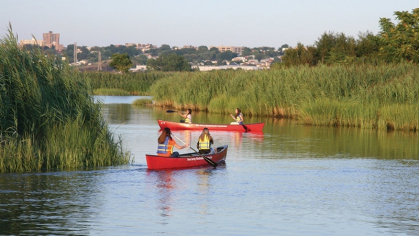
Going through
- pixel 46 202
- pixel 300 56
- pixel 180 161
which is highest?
pixel 300 56

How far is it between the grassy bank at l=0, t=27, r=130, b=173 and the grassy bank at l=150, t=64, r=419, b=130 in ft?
54.9

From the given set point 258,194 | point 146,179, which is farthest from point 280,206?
point 146,179

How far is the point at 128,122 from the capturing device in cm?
3591

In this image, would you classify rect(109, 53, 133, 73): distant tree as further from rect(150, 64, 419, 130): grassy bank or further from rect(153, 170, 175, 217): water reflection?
rect(153, 170, 175, 217): water reflection

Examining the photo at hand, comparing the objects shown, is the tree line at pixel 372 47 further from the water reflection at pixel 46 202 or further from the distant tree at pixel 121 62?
the distant tree at pixel 121 62

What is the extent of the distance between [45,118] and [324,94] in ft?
66.2

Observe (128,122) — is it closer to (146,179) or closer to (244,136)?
(244,136)

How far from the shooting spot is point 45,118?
17.6 m

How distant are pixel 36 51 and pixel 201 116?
77.9 feet

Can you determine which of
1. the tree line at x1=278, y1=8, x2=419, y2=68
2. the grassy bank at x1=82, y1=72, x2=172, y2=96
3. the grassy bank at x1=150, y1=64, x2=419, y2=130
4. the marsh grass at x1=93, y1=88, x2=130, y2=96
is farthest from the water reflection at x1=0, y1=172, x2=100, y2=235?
the grassy bank at x1=82, y1=72, x2=172, y2=96

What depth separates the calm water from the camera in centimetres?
1152

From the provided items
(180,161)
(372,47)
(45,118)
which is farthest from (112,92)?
(45,118)

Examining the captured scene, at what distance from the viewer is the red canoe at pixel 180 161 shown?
17.7 m

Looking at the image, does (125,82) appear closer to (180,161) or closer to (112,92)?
(112,92)
